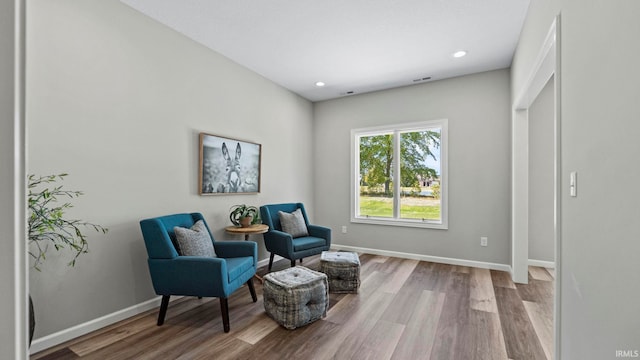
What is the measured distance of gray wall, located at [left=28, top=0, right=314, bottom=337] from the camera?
2104mm

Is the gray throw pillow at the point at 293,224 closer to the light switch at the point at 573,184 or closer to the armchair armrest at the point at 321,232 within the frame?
the armchair armrest at the point at 321,232

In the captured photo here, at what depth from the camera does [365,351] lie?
2078mm

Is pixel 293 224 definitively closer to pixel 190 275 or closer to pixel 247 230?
pixel 247 230

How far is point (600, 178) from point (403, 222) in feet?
11.6

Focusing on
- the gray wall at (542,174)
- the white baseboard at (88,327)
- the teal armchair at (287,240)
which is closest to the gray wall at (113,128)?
the white baseboard at (88,327)

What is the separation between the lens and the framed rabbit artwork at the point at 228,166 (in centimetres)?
329

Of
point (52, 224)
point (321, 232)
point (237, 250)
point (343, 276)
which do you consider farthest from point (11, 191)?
point (321, 232)

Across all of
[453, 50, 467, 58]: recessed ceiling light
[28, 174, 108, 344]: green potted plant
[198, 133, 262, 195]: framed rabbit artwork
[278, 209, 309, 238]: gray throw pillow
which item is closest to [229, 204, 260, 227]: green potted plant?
[198, 133, 262, 195]: framed rabbit artwork

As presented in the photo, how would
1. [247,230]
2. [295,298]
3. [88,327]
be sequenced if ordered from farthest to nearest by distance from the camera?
[247,230] → [295,298] → [88,327]

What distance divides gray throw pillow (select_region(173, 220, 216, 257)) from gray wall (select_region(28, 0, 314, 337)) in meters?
0.44

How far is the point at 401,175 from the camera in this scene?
4707mm

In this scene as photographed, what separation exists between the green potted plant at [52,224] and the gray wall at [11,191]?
5.77ft

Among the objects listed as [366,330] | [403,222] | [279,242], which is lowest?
[366,330]

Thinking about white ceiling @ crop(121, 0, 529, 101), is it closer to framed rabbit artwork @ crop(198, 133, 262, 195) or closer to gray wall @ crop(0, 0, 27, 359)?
framed rabbit artwork @ crop(198, 133, 262, 195)
